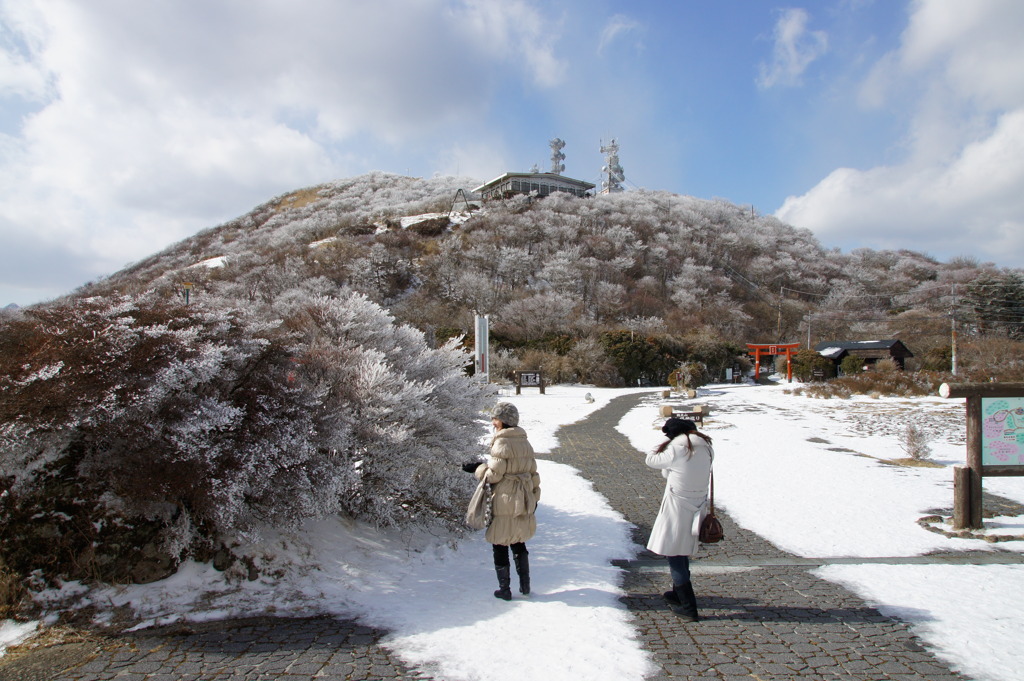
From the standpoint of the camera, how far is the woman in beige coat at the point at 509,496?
12.5ft

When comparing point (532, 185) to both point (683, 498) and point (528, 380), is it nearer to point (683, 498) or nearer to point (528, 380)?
point (528, 380)

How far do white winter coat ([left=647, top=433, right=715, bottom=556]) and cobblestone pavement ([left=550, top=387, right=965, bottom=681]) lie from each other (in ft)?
1.58

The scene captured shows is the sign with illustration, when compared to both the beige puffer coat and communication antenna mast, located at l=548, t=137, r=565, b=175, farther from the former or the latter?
communication antenna mast, located at l=548, t=137, r=565, b=175

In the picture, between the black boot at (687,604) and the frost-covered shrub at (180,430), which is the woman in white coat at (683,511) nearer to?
the black boot at (687,604)

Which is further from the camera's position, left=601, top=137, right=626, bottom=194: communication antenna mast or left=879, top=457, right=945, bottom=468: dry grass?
left=601, top=137, right=626, bottom=194: communication antenna mast

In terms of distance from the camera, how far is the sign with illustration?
582cm

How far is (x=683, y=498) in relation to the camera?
3.70 metres

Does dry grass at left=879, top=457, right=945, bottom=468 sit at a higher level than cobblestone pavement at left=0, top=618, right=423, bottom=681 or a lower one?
lower

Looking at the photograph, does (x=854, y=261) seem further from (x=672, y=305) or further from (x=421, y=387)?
(x=421, y=387)

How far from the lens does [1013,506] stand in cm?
673

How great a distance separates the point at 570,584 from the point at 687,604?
2.87 ft

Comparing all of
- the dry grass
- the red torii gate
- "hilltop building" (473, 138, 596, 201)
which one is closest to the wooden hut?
the red torii gate

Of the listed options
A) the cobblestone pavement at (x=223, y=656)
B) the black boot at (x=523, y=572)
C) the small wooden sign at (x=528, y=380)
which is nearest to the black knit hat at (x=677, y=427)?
the black boot at (x=523, y=572)

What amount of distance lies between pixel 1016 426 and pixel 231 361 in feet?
24.7
